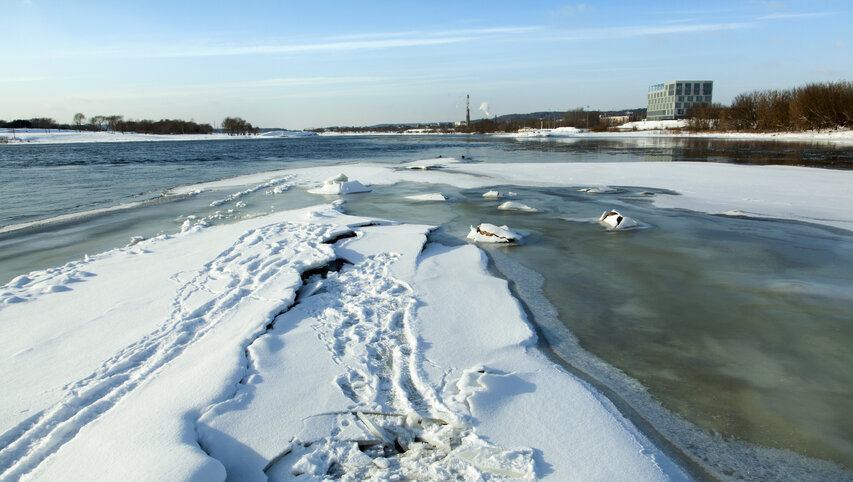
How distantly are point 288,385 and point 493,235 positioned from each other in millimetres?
4627

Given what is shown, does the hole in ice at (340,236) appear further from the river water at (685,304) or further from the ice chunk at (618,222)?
the ice chunk at (618,222)

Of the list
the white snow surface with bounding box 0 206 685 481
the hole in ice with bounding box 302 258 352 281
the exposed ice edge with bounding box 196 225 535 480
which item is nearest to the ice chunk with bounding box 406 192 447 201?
the hole in ice with bounding box 302 258 352 281

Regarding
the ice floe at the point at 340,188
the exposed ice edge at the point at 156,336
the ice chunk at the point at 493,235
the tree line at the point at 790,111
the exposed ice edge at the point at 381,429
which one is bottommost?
the exposed ice edge at the point at 381,429

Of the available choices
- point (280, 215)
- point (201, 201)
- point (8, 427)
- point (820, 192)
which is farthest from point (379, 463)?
point (820, 192)

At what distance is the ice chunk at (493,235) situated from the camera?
6902 mm

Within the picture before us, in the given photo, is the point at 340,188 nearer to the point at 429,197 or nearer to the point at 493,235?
the point at 429,197

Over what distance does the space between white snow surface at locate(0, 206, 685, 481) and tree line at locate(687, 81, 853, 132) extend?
58952 millimetres

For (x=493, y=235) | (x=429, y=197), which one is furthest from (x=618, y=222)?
(x=429, y=197)

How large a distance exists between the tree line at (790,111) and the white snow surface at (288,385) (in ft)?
193

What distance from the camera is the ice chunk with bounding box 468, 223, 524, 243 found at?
6902mm

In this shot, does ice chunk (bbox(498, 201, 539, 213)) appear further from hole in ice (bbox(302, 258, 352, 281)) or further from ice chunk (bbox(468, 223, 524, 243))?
hole in ice (bbox(302, 258, 352, 281))

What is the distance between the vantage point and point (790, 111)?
50.9 meters

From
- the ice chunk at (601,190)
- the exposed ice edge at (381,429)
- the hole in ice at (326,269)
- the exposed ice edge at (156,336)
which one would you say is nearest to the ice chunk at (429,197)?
the ice chunk at (601,190)

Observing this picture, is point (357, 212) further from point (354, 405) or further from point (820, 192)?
point (820, 192)
